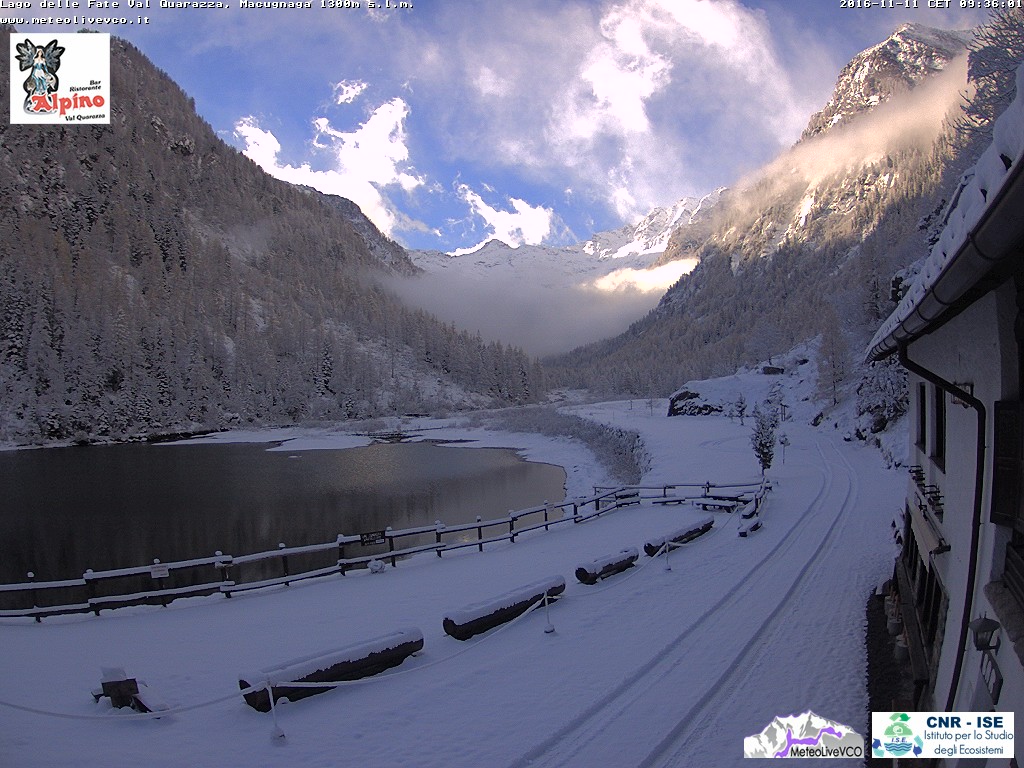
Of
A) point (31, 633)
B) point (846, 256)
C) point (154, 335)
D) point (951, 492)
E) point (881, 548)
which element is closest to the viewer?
point (951, 492)

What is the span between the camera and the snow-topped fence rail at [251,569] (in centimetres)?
1402

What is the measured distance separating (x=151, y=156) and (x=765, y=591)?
760 ft

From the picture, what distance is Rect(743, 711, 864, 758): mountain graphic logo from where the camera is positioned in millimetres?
6312

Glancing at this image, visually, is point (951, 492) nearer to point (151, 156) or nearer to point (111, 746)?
point (111, 746)

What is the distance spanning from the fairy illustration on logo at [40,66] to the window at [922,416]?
228 feet

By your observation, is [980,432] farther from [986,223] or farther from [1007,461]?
[986,223]

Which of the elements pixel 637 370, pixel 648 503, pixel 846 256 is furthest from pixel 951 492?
pixel 846 256

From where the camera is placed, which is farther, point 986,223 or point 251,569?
point 251,569

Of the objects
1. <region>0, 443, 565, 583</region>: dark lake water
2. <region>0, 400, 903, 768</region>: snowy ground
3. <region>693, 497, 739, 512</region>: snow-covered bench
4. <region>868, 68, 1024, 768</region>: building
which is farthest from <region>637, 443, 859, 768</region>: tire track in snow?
<region>0, 443, 565, 583</region>: dark lake water

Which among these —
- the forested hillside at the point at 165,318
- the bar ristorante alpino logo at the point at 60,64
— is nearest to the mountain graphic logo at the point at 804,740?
the bar ristorante alpino logo at the point at 60,64

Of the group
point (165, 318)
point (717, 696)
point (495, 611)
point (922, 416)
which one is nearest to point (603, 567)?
point (495, 611)

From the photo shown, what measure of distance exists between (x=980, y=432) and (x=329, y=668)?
8.04m

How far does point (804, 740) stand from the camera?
6645 mm

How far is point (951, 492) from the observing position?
19.7 feet
